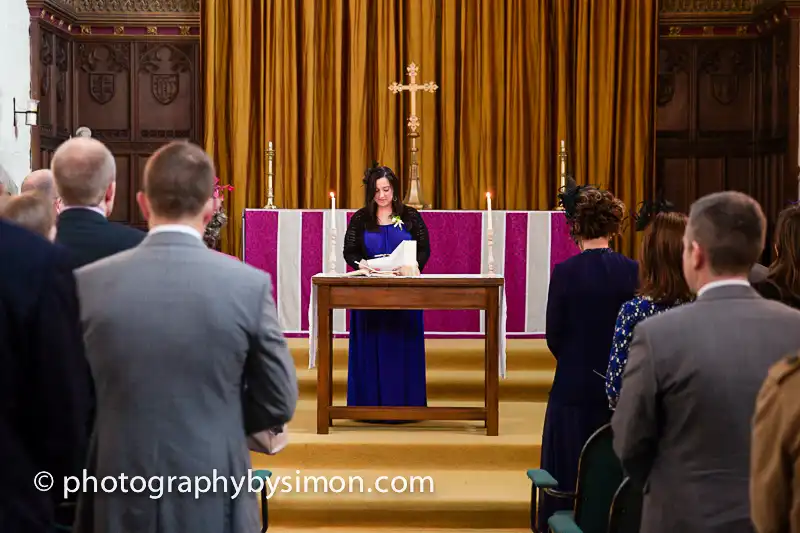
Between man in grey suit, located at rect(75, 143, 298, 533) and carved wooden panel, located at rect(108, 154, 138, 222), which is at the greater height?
carved wooden panel, located at rect(108, 154, 138, 222)

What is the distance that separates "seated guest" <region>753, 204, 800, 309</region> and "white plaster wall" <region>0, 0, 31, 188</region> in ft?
20.2

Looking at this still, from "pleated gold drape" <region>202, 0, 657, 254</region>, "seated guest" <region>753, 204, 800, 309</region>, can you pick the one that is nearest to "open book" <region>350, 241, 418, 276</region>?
"seated guest" <region>753, 204, 800, 309</region>

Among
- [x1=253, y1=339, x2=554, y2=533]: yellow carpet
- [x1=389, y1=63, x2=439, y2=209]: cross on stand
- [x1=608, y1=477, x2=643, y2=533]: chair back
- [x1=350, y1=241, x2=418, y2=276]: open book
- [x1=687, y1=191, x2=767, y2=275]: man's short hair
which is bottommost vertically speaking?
[x1=253, y1=339, x2=554, y2=533]: yellow carpet

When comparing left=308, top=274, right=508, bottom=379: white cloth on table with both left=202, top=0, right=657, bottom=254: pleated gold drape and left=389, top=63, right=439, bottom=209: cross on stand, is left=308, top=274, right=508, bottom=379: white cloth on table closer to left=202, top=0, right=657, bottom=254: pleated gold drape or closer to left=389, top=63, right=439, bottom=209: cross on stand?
left=389, top=63, right=439, bottom=209: cross on stand

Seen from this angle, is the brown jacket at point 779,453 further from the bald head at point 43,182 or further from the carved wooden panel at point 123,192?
→ the carved wooden panel at point 123,192

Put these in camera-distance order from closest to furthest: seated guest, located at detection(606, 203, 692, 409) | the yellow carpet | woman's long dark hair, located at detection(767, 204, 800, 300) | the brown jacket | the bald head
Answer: the brown jacket → seated guest, located at detection(606, 203, 692, 409) → woman's long dark hair, located at detection(767, 204, 800, 300) → the bald head → the yellow carpet

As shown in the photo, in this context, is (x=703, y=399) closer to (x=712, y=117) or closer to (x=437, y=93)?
(x=437, y=93)

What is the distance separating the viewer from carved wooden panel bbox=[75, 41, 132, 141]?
10070mm

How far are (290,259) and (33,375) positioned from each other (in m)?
6.02

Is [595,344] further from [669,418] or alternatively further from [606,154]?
[606,154]

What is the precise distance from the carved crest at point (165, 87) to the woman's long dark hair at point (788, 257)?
747 cm

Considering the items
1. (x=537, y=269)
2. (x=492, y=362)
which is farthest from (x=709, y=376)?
(x=537, y=269)

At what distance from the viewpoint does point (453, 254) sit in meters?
8.14

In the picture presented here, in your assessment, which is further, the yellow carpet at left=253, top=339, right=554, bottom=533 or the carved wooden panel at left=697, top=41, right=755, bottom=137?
the carved wooden panel at left=697, top=41, right=755, bottom=137
